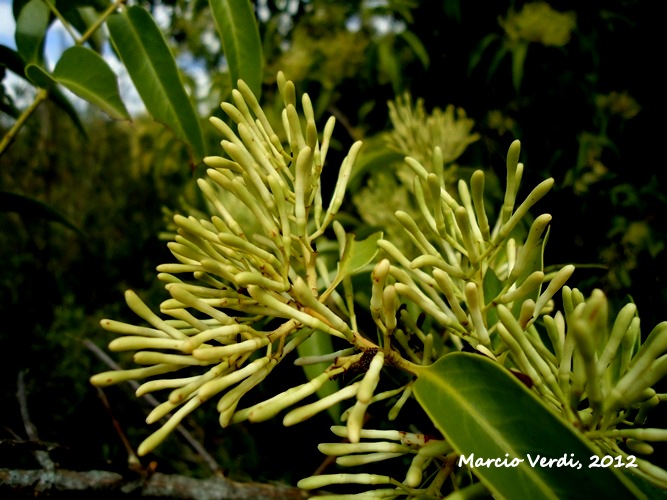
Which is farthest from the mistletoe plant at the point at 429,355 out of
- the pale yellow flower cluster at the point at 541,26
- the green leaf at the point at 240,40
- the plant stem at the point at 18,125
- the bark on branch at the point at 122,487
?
the pale yellow flower cluster at the point at 541,26

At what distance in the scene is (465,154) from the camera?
170 cm

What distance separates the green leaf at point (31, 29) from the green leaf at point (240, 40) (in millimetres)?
331

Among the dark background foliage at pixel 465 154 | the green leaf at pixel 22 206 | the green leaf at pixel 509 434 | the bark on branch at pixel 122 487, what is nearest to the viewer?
the green leaf at pixel 509 434

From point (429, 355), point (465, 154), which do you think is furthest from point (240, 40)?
point (465, 154)

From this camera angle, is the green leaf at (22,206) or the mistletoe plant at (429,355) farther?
the green leaf at (22,206)

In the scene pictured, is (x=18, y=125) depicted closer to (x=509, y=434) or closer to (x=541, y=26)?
(x=509, y=434)

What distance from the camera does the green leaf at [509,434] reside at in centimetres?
39

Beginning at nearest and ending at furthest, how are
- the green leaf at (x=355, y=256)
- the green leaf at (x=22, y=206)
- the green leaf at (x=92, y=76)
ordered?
the green leaf at (x=355, y=256) < the green leaf at (x=92, y=76) < the green leaf at (x=22, y=206)

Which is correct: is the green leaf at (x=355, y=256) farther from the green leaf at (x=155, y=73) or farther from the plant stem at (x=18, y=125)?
the plant stem at (x=18, y=125)

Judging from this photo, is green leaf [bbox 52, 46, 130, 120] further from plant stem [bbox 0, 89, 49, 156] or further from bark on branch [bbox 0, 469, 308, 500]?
bark on branch [bbox 0, 469, 308, 500]

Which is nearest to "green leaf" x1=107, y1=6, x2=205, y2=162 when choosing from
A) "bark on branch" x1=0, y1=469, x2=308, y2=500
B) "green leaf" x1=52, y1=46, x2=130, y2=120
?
"green leaf" x1=52, y1=46, x2=130, y2=120

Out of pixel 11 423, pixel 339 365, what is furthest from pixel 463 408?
pixel 11 423

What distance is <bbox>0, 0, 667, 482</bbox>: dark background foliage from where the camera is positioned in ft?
4.23

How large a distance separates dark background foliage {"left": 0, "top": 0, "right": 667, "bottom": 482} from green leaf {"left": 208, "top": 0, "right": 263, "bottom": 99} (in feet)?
0.56
